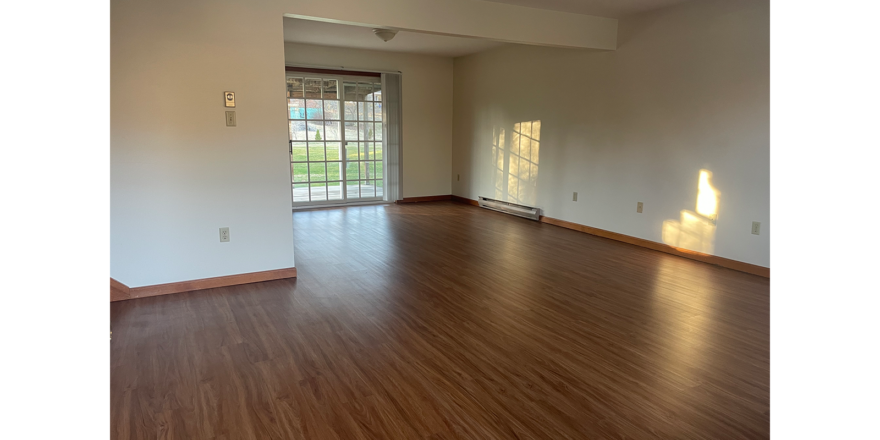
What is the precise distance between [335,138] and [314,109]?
52 centimetres

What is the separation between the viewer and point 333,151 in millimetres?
7629

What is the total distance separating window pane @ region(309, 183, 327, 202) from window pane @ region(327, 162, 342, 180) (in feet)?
0.53

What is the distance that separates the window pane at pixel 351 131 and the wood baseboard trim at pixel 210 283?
4070 mm

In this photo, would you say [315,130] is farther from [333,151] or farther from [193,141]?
[193,141]

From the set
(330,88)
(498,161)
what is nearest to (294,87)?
(330,88)

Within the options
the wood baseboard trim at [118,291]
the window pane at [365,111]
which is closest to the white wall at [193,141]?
the wood baseboard trim at [118,291]

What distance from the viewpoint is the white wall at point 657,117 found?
408 centimetres

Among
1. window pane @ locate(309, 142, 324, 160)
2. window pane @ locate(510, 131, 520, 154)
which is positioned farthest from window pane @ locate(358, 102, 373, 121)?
window pane @ locate(510, 131, 520, 154)

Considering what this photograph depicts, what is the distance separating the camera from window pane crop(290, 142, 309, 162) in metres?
7.30

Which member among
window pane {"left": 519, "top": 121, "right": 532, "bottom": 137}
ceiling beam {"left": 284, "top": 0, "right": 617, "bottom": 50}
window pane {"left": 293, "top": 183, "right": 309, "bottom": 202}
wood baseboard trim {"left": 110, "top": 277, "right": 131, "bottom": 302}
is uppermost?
ceiling beam {"left": 284, "top": 0, "right": 617, "bottom": 50}

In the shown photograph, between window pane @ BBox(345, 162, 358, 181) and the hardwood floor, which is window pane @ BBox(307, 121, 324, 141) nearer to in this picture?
window pane @ BBox(345, 162, 358, 181)
